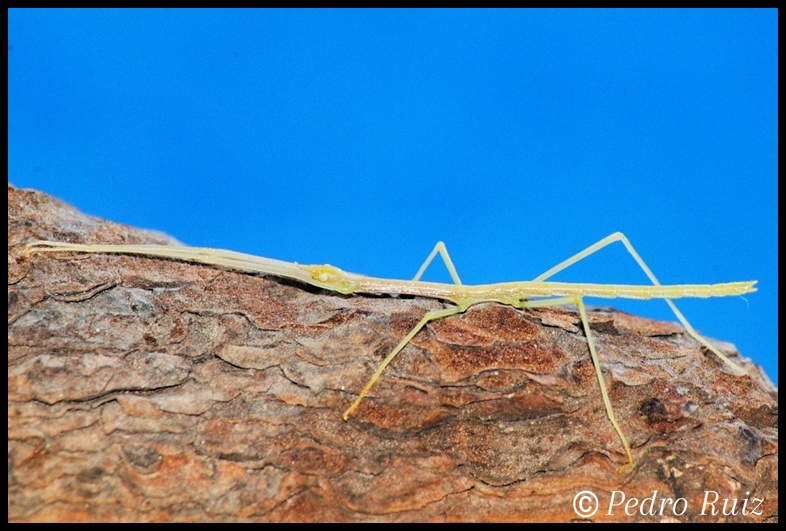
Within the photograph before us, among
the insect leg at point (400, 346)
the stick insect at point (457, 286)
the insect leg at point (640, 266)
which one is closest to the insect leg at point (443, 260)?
the stick insect at point (457, 286)

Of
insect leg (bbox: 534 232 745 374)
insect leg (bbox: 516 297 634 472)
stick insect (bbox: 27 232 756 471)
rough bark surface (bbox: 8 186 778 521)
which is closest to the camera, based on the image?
rough bark surface (bbox: 8 186 778 521)

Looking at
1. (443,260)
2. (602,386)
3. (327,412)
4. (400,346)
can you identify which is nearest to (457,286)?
(443,260)

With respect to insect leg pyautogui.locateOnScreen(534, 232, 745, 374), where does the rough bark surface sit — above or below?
below

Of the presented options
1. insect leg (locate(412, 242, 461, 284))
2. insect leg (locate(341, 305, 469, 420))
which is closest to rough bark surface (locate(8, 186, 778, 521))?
insect leg (locate(341, 305, 469, 420))

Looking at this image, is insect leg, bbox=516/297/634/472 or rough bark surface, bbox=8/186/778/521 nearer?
rough bark surface, bbox=8/186/778/521

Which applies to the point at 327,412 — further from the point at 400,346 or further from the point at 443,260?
the point at 443,260

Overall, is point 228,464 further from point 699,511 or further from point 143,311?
point 699,511

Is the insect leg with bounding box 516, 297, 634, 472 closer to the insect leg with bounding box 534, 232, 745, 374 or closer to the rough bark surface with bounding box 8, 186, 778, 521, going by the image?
the rough bark surface with bounding box 8, 186, 778, 521

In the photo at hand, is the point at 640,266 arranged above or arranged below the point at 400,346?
above
